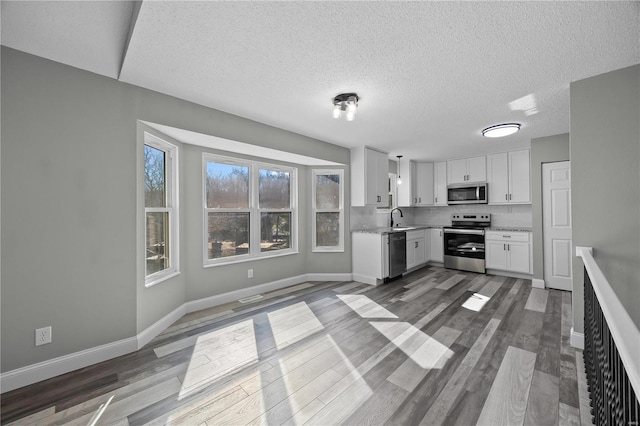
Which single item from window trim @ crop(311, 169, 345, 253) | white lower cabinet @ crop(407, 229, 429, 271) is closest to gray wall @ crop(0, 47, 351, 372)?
window trim @ crop(311, 169, 345, 253)

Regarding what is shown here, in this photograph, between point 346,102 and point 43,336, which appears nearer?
point 43,336

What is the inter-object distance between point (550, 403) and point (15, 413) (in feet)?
11.6

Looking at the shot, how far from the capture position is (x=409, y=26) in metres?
1.70

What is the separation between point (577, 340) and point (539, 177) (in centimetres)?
277

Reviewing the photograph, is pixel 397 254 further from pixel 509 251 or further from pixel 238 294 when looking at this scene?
pixel 238 294

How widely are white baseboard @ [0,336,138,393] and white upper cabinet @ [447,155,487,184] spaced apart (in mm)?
6188

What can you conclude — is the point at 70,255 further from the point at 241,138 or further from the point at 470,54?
the point at 470,54

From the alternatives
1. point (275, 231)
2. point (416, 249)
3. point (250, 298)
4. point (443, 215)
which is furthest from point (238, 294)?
point (443, 215)

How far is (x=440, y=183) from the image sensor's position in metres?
6.17

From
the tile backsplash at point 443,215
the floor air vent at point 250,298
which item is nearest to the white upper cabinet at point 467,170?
the tile backsplash at point 443,215

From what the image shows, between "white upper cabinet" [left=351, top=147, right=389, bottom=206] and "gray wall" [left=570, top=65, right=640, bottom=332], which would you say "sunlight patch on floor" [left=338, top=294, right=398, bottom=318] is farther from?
"gray wall" [left=570, top=65, right=640, bottom=332]

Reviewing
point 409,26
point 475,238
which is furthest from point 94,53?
point 475,238

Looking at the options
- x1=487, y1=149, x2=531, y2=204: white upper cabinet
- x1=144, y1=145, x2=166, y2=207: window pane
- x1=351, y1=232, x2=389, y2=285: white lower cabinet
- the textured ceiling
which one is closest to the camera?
the textured ceiling

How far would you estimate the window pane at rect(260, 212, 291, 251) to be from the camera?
435 cm
